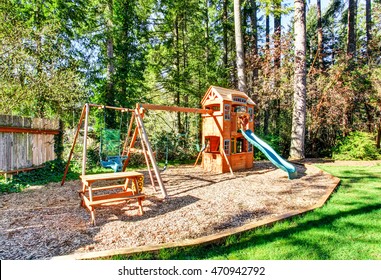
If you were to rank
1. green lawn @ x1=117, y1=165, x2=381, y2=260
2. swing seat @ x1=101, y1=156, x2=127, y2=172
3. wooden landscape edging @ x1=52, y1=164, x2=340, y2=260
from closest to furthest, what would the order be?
wooden landscape edging @ x1=52, y1=164, x2=340, y2=260 < green lawn @ x1=117, y1=165, x2=381, y2=260 < swing seat @ x1=101, y1=156, x2=127, y2=172

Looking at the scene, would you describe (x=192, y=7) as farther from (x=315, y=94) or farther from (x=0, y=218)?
(x=0, y=218)

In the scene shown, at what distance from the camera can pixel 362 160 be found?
11.3m

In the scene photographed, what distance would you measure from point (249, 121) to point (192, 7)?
9.13 meters

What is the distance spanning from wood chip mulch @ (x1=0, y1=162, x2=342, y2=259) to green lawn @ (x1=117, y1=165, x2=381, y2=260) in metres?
0.40

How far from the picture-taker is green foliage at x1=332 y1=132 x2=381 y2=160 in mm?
11608

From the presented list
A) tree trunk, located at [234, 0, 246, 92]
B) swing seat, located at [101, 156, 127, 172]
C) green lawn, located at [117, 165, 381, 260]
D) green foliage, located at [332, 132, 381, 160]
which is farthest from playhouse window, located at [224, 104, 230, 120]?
green foliage, located at [332, 132, 381, 160]

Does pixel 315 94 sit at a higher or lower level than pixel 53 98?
higher

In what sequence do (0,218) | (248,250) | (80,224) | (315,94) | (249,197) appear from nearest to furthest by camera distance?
1. (248,250)
2. (80,224)
3. (0,218)
4. (249,197)
5. (315,94)

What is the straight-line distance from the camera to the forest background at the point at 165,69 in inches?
330

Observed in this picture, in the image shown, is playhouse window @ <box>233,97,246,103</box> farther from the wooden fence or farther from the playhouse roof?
the wooden fence

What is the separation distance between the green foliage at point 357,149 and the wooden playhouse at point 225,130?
5.59 m

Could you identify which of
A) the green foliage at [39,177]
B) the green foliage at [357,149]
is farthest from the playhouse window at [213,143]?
the green foliage at [357,149]

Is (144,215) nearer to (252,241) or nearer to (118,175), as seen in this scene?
(118,175)
